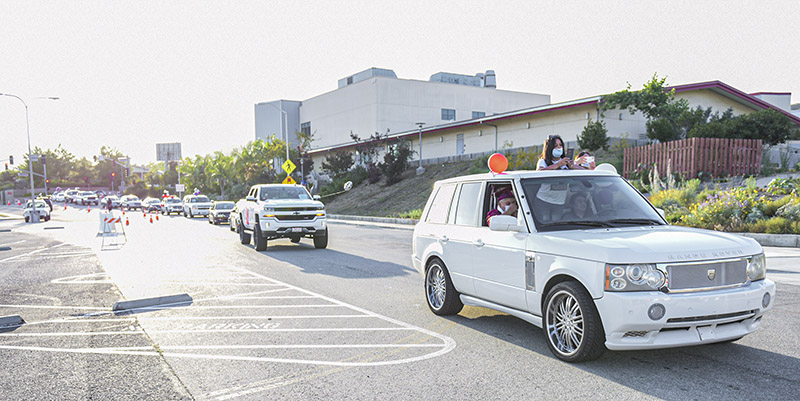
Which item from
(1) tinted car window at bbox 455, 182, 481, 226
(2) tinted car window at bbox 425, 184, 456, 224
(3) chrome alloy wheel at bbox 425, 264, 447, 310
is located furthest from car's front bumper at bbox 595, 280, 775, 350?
(2) tinted car window at bbox 425, 184, 456, 224

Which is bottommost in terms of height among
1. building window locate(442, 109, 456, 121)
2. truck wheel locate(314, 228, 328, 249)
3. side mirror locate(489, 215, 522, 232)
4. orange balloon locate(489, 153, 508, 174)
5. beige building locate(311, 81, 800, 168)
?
truck wheel locate(314, 228, 328, 249)

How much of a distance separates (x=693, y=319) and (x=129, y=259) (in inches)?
522

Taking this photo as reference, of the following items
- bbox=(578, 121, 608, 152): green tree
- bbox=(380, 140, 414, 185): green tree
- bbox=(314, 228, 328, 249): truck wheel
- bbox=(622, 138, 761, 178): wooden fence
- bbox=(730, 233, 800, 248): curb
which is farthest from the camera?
bbox=(380, 140, 414, 185): green tree

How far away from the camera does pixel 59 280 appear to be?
10.7 meters

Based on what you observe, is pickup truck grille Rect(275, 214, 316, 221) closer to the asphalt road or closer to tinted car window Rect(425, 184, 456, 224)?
the asphalt road

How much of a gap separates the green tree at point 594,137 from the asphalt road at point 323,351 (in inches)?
799

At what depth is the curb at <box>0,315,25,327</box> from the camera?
6927 mm

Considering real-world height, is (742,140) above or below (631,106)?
below

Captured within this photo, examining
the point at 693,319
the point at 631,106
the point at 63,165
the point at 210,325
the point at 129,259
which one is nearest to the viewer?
the point at 693,319

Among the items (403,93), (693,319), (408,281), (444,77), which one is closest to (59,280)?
(408,281)

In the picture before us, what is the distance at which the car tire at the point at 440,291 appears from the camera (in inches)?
265

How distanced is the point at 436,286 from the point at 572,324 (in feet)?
7.97

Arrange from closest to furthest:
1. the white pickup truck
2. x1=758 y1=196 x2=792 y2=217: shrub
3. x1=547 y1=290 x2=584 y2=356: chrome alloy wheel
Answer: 1. x1=547 y1=290 x2=584 y2=356: chrome alloy wheel
2. x1=758 y1=196 x2=792 y2=217: shrub
3. the white pickup truck

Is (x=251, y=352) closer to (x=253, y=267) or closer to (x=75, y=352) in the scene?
(x=75, y=352)
